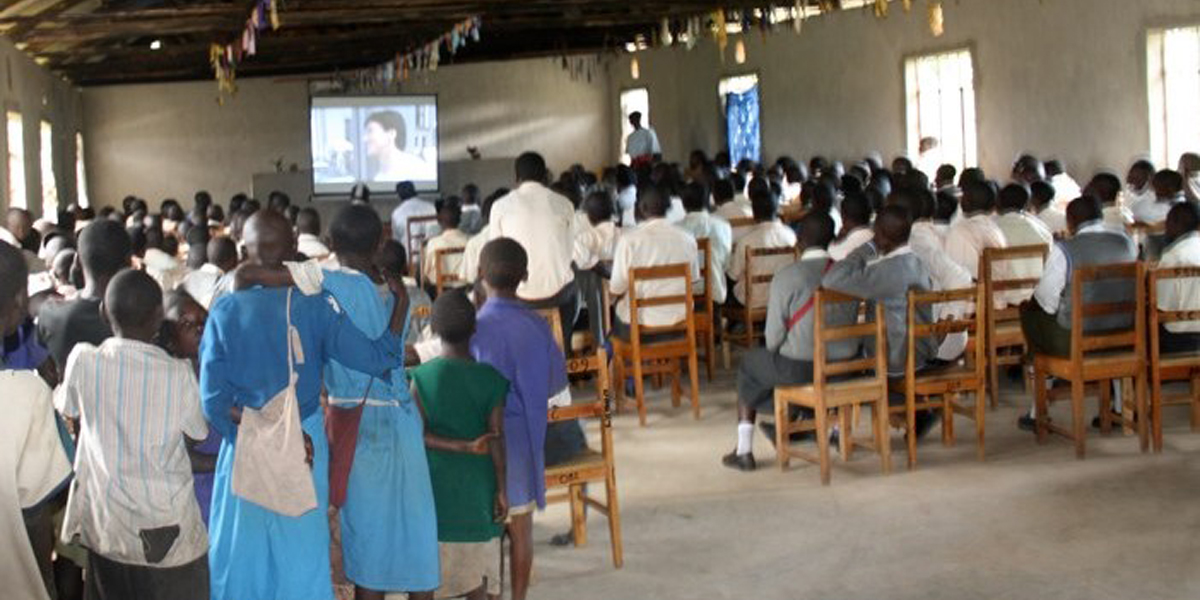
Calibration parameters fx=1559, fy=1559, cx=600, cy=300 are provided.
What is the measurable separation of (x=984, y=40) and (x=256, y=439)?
1119 centimetres

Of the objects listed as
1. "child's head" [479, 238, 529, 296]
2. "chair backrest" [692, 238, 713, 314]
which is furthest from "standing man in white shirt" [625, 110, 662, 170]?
"child's head" [479, 238, 529, 296]

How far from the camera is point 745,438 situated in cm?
673

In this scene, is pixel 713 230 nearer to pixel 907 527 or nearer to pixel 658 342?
pixel 658 342

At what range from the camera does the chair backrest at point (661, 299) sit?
25.2 ft

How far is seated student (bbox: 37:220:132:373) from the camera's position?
183 inches

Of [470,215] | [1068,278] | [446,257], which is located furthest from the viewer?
[470,215]

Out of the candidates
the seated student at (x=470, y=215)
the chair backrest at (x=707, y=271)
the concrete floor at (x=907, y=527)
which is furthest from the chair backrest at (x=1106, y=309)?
the seated student at (x=470, y=215)

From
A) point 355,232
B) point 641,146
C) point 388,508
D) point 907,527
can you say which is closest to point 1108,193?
point 907,527

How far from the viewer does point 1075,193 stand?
11672mm

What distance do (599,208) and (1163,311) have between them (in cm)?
333

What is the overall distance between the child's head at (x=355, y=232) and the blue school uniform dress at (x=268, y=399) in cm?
36

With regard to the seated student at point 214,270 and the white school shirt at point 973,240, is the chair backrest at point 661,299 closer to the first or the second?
the white school shirt at point 973,240

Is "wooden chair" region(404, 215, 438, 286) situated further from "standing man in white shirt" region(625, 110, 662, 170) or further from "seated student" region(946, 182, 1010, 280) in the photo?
"seated student" region(946, 182, 1010, 280)

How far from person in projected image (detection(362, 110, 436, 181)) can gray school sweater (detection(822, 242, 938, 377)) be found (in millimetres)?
13532
